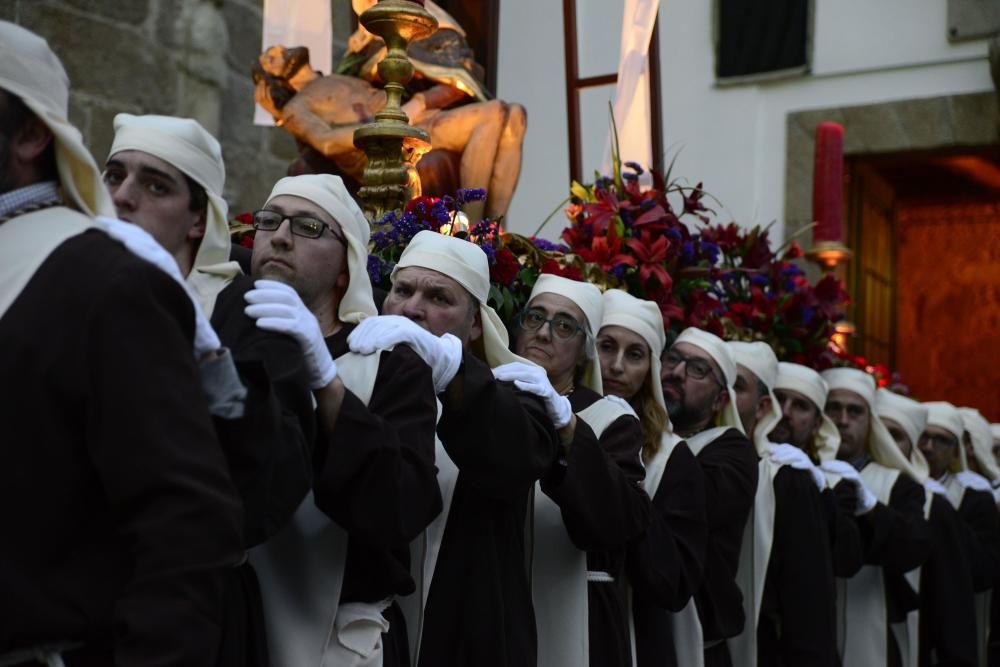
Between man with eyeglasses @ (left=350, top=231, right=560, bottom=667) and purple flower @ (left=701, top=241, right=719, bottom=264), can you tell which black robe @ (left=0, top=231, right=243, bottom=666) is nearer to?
man with eyeglasses @ (left=350, top=231, right=560, bottom=667)

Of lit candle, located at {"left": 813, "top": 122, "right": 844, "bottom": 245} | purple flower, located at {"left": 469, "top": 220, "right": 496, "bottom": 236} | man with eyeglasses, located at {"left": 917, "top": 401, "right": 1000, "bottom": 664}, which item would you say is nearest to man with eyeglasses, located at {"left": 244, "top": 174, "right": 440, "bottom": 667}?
purple flower, located at {"left": 469, "top": 220, "right": 496, "bottom": 236}

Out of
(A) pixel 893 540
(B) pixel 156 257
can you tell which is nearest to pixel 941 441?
(A) pixel 893 540

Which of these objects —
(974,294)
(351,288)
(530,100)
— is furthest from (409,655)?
(974,294)

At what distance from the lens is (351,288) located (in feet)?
11.2

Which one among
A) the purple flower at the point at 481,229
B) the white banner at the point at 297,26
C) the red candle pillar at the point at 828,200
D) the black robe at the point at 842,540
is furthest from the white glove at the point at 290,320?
the red candle pillar at the point at 828,200

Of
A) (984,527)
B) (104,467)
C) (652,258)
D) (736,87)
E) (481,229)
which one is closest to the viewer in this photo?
(104,467)

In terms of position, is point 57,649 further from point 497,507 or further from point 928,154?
point 928,154

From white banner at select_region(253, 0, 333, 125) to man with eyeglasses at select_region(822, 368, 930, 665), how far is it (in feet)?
9.52

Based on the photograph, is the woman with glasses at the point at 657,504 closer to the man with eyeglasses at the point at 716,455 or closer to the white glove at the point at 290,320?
the man with eyeglasses at the point at 716,455

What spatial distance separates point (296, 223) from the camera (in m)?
3.43

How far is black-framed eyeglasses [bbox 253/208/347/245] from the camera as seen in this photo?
3424 millimetres

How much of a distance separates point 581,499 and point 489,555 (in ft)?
0.96

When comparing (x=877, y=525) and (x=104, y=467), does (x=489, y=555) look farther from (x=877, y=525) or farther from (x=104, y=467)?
(x=877, y=525)

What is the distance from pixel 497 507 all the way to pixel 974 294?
1155 centimetres
